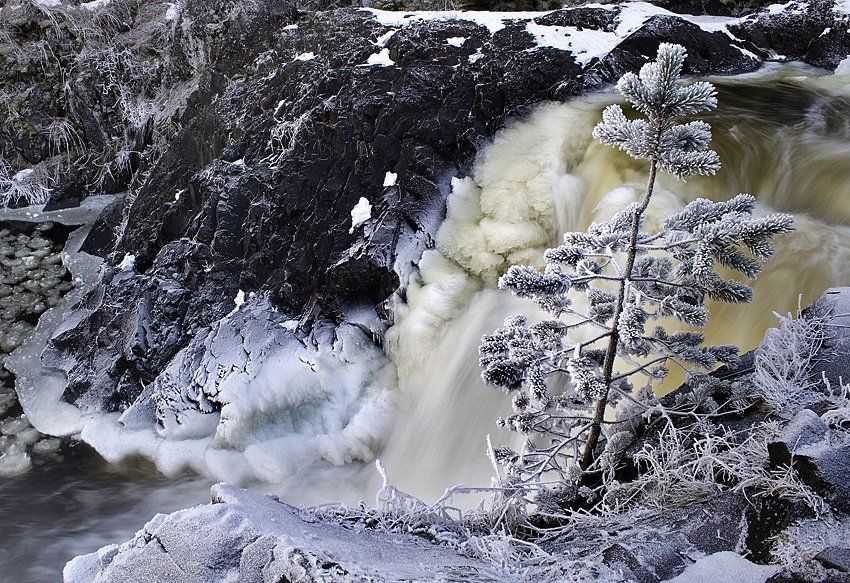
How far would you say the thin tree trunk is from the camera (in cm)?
214

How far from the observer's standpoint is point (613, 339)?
2.32 m

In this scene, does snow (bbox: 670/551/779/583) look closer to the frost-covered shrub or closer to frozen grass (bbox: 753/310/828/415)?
frozen grass (bbox: 753/310/828/415)

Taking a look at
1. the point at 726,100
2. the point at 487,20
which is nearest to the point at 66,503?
the point at 487,20

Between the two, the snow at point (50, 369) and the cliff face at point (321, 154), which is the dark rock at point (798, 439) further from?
the snow at point (50, 369)

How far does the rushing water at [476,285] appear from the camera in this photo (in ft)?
12.3

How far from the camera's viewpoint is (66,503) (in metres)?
4.10

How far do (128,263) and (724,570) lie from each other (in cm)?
519

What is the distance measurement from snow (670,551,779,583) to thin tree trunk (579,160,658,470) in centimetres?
74

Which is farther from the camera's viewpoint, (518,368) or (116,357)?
(116,357)

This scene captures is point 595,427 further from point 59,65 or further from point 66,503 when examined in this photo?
point 59,65

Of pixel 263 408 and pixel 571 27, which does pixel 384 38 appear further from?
pixel 263 408

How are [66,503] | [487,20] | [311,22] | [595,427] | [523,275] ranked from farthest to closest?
[311,22], [487,20], [66,503], [595,427], [523,275]

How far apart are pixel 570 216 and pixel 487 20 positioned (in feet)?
7.15

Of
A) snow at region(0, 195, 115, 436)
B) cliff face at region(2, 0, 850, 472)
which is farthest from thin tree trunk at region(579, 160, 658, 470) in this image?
snow at region(0, 195, 115, 436)
